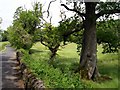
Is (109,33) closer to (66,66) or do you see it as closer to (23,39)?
(66,66)

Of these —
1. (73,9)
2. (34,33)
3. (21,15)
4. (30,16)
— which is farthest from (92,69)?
(21,15)

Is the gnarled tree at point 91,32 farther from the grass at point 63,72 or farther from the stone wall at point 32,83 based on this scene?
the stone wall at point 32,83

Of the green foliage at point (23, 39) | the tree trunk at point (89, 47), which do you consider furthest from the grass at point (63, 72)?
the green foliage at point (23, 39)

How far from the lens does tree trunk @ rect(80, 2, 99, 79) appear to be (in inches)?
814

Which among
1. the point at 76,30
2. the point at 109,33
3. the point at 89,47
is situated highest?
the point at 76,30

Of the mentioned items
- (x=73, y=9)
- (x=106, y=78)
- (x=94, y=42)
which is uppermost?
(x=73, y=9)

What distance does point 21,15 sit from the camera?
59.3m

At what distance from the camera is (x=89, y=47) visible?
69.3 ft

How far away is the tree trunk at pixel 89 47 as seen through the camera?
2069cm

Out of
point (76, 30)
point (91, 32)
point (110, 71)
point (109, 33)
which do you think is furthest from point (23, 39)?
point (91, 32)

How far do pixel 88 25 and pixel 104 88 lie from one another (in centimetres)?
640

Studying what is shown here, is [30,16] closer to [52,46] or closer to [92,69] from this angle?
[52,46]

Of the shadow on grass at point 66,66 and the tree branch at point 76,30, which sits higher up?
the tree branch at point 76,30

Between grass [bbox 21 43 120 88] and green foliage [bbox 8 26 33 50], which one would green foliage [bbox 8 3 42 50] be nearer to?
green foliage [bbox 8 26 33 50]
